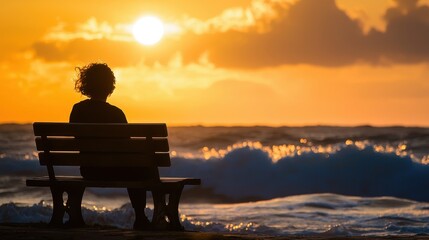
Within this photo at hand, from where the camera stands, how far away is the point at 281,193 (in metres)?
30.2

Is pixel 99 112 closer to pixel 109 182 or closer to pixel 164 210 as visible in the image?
pixel 109 182

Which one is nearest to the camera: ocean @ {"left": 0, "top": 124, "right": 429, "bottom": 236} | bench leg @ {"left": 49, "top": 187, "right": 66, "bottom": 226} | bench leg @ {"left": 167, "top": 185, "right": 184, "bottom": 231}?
bench leg @ {"left": 167, "top": 185, "right": 184, "bottom": 231}

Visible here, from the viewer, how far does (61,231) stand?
31.5 feet

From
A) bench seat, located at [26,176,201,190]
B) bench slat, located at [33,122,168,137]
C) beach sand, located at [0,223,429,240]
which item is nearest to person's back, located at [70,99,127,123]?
bench slat, located at [33,122,168,137]

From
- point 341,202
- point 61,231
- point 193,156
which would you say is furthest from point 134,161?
point 193,156

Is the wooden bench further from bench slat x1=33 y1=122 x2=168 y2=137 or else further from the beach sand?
the beach sand

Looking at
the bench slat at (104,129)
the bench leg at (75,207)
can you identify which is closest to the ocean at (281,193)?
the bench leg at (75,207)

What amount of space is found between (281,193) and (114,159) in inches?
799

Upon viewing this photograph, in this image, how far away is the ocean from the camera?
655 inches

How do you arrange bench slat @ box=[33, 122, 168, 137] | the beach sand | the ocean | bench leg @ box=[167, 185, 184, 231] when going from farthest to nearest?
1. the ocean
2. bench leg @ box=[167, 185, 184, 231]
3. bench slat @ box=[33, 122, 168, 137]
4. the beach sand

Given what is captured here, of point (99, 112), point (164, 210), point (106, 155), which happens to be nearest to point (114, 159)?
point (106, 155)

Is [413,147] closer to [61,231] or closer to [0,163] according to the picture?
[0,163]

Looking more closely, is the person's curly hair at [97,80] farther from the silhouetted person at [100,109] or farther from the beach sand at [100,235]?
the beach sand at [100,235]

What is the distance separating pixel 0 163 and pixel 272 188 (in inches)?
368
